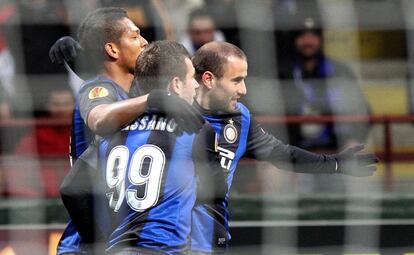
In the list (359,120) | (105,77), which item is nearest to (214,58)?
(105,77)

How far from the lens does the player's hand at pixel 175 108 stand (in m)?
2.65

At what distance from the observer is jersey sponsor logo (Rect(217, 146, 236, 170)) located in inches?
123

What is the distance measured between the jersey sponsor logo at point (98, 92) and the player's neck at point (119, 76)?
16cm

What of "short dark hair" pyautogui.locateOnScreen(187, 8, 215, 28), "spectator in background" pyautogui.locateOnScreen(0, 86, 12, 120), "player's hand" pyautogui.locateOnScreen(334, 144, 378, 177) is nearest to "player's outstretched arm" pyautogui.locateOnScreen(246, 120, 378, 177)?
"player's hand" pyautogui.locateOnScreen(334, 144, 378, 177)

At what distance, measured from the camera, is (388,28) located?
4484 millimetres

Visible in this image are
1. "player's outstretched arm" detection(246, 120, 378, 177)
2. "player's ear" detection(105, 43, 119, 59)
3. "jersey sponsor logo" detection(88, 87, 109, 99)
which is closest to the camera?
"jersey sponsor logo" detection(88, 87, 109, 99)

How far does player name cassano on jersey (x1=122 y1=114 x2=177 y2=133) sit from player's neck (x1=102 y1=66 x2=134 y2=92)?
0.89 ft

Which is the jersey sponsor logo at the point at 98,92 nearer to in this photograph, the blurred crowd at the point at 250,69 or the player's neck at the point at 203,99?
the player's neck at the point at 203,99

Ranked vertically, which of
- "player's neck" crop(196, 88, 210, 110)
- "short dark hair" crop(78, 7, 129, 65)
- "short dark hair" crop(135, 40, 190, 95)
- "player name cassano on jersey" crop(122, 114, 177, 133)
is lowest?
"player name cassano on jersey" crop(122, 114, 177, 133)

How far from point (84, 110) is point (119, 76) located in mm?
240

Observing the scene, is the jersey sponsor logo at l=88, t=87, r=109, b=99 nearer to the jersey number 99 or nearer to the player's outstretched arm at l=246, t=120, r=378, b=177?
the jersey number 99

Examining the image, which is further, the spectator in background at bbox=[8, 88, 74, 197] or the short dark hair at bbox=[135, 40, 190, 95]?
the spectator in background at bbox=[8, 88, 74, 197]

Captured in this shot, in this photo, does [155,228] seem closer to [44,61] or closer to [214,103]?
[214,103]

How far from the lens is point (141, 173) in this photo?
277 centimetres
